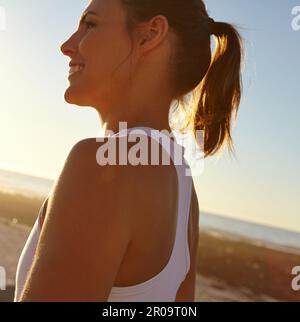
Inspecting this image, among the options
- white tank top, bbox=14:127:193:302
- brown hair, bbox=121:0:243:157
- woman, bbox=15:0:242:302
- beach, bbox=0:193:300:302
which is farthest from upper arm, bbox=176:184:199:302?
beach, bbox=0:193:300:302

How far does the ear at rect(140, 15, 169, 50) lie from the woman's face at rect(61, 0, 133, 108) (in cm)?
5

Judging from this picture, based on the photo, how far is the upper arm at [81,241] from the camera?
1029 millimetres

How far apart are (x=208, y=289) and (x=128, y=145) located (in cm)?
1197

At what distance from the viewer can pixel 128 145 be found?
46.4 inches

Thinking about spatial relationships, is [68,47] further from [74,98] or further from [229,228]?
[229,228]

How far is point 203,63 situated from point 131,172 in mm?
816

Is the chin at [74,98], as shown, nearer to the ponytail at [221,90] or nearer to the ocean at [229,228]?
the ponytail at [221,90]

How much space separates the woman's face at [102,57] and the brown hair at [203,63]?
6cm

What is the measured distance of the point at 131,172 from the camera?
1105 millimetres

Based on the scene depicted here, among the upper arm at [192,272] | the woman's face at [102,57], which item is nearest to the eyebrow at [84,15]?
the woman's face at [102,57]

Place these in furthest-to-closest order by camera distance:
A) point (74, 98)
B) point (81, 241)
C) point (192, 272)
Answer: point (192, 272) → point (74, 98) → point (81, 241)

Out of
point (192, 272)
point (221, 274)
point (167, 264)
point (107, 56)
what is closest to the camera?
point (167, 264)

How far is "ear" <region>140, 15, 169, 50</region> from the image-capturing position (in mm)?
1487

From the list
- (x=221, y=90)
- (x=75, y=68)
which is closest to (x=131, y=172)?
(x=75, y=68)
